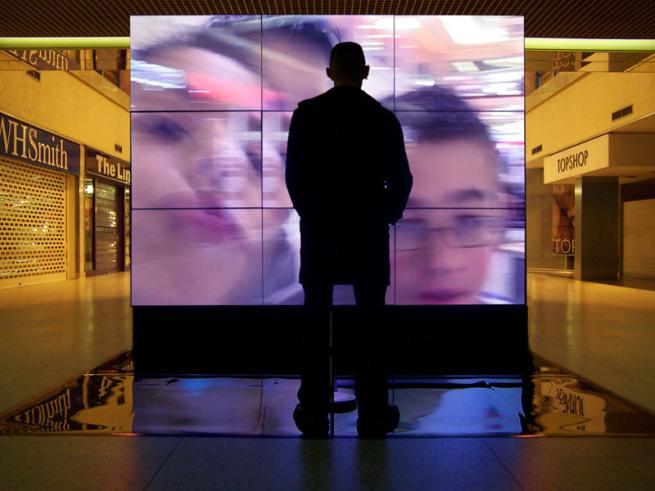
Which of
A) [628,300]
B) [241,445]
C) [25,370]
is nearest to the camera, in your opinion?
[241,445]

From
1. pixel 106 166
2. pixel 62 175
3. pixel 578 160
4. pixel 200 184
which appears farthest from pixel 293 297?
pixel 106 166

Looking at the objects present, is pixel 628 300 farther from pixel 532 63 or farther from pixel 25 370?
pixel 25 370

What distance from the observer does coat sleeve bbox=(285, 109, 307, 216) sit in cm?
273

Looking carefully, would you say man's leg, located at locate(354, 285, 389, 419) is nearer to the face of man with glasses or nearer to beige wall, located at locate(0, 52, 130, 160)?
the face of man with glasses

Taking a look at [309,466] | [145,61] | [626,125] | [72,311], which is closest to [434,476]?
[309,466]

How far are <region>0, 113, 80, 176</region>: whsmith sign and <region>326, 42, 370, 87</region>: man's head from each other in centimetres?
1128

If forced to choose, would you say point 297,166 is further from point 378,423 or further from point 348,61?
point 378,423

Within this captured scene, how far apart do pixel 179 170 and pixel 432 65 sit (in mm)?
2132

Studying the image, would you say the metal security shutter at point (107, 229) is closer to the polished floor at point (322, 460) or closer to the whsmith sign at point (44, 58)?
the whsmith sign at point (44, 58)

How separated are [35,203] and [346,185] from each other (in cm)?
1336

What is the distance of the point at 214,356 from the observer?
183 inches

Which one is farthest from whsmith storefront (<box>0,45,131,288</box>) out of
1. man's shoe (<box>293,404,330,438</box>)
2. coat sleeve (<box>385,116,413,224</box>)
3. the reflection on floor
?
man's shoe (<box>293,404,330,438</box>)

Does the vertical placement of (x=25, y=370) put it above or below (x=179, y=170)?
below

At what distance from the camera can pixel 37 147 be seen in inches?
532
